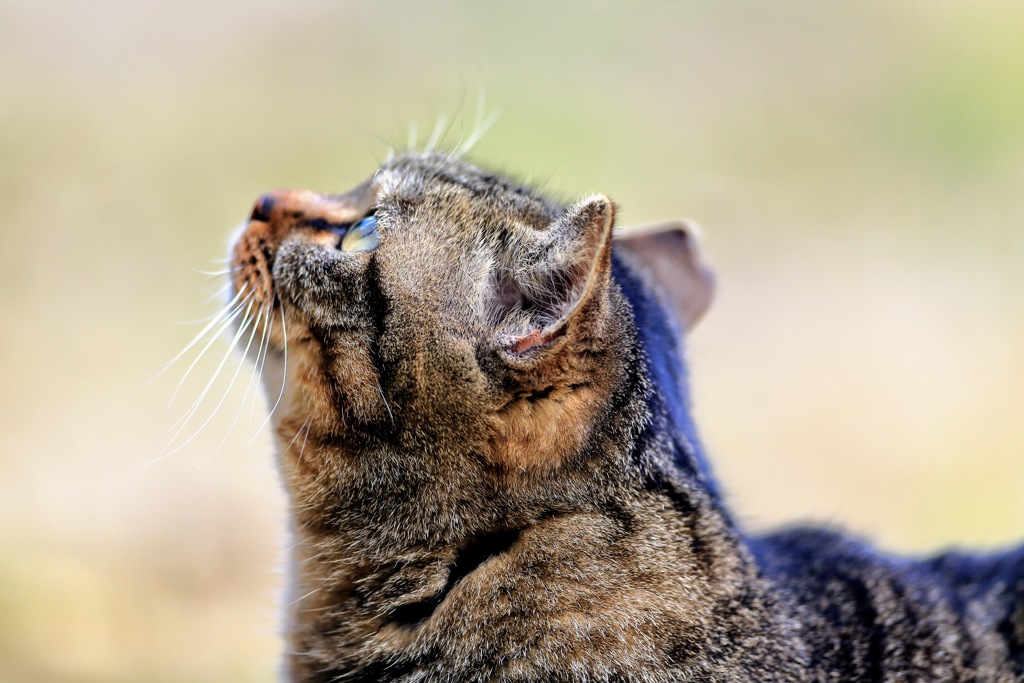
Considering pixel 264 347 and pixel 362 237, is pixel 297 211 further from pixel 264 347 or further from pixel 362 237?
pixel 264 347

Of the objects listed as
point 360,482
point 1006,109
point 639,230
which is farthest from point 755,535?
point 1006,109

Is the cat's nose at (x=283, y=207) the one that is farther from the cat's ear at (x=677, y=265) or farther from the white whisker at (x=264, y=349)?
the cat's ear at (x=677, y=265)

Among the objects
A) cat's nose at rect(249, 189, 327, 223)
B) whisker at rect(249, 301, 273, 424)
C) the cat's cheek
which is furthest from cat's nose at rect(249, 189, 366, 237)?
the cat's cheek

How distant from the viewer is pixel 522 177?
260 centimetres

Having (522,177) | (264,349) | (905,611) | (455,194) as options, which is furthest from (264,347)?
(905,611)

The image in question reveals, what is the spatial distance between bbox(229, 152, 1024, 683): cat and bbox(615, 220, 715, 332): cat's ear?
1.08 feet

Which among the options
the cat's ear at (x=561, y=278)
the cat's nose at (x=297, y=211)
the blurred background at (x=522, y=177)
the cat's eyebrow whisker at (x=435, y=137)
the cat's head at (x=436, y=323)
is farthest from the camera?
the blurred background at (x=522, y=177)

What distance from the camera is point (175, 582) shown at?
375 centimetres

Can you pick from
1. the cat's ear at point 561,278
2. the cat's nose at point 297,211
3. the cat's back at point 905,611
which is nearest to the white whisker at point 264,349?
the cat's nose at point 297,211

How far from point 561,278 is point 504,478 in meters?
0.40

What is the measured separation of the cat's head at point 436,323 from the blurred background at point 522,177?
0.56m

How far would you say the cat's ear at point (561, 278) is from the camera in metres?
1.82

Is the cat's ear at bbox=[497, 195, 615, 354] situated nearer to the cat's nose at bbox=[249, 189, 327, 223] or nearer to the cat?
the cat

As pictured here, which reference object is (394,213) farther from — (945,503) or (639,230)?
(945,503)
